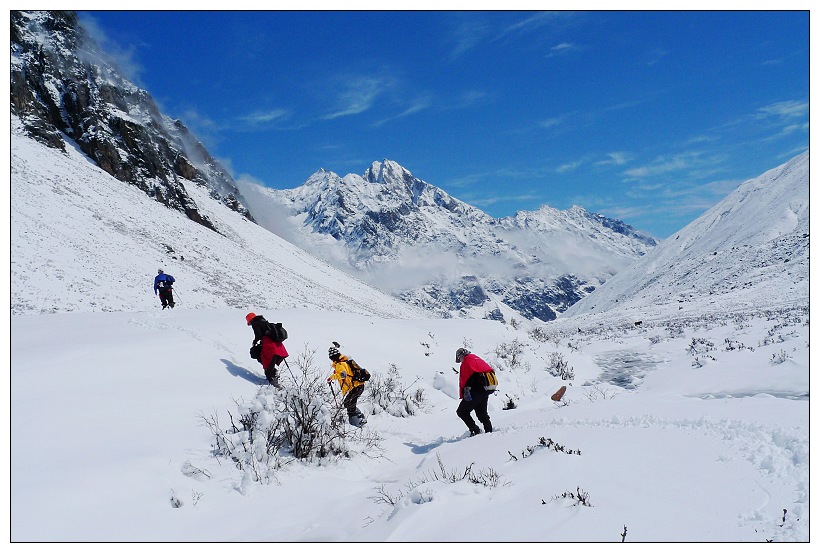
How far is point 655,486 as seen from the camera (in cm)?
441

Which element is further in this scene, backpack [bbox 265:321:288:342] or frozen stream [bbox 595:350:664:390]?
frozen stream [bbox 595:350:664:390]

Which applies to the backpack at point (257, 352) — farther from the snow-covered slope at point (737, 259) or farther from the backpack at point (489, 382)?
the snow-covered slope at point (737, 259)

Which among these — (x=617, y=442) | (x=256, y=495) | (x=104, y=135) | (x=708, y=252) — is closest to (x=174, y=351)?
(x=256, y=495)

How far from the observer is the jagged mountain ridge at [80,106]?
181 feet

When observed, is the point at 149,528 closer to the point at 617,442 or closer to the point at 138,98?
the point at 617,442

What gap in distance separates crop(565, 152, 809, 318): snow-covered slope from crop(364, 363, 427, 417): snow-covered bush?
27658mm

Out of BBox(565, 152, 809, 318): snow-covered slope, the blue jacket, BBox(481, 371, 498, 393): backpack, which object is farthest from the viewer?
BBox(565, 152, 809, 318): snow-covered slope

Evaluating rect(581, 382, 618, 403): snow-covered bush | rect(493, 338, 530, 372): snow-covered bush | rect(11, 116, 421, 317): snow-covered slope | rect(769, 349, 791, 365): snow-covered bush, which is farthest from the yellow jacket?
rect(11, 116, 421, 317): snow-covered slope

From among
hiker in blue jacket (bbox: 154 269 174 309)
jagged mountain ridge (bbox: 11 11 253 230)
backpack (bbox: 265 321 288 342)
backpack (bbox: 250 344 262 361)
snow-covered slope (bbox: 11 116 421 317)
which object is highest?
jagged mountain ridge (bbox: 11 11 253 230)

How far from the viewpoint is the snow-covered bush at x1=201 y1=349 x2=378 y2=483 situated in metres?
5.98

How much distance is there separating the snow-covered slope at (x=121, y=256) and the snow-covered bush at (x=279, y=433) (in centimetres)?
1967

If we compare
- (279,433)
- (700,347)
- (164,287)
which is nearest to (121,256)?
(164,287)

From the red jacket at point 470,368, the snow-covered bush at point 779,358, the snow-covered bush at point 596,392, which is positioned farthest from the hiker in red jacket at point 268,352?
the snow-covered bush at point 779,358

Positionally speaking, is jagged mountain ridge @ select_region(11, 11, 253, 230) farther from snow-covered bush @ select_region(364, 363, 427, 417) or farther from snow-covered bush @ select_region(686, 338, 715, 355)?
snow-covered bush @ select_region(686, 338, 715, 355)
